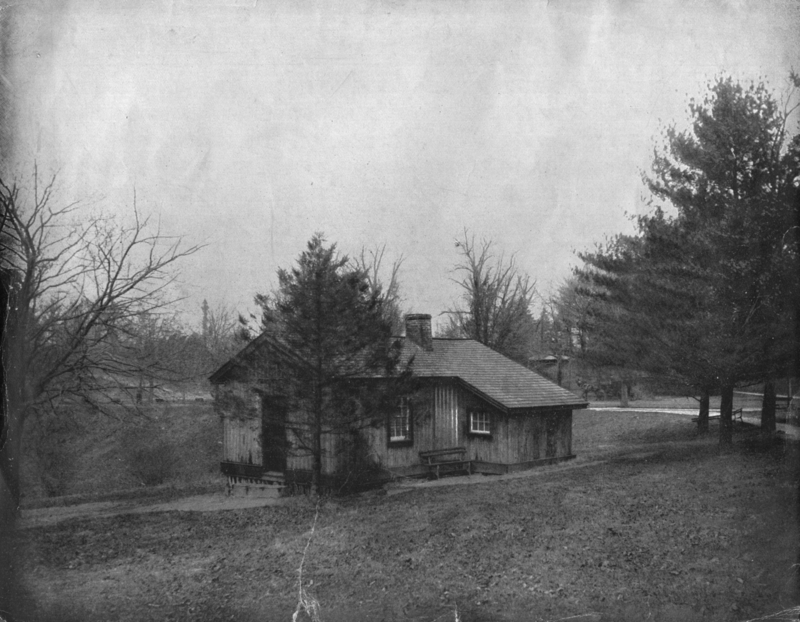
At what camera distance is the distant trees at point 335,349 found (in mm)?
10234

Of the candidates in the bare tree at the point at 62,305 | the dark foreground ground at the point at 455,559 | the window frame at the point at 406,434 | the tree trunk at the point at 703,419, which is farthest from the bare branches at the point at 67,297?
the tree trunk at the point at 703,419

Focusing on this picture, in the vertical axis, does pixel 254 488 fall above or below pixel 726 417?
below

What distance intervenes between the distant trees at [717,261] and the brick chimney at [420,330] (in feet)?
18.4

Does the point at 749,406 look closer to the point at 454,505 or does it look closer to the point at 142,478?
the point at 454,505

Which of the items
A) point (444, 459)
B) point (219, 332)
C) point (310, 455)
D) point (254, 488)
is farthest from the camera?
point (444, 459)

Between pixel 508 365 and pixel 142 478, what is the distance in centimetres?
1223

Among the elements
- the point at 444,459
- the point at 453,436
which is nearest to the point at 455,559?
the point at 444,459

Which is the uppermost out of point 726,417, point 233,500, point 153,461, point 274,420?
point 274,420

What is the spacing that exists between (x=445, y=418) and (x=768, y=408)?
877 cm

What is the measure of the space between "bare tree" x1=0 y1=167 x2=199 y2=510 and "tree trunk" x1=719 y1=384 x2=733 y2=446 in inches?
470

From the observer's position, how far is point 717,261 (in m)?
11.5

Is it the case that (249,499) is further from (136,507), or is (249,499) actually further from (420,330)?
(420,330)

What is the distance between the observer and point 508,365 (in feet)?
64.5

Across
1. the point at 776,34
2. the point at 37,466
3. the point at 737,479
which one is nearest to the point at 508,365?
the point at 737,479
